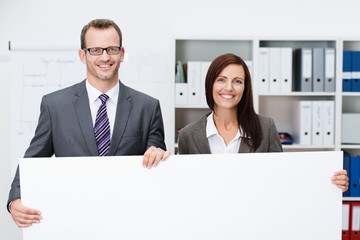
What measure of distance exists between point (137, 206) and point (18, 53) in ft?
6.53

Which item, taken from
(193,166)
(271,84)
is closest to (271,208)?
(193,166)

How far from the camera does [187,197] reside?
1.39 meters

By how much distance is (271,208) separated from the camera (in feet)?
4.65

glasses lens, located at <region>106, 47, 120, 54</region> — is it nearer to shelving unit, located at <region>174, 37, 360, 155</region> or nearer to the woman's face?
the woman's face

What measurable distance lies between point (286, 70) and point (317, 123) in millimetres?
495

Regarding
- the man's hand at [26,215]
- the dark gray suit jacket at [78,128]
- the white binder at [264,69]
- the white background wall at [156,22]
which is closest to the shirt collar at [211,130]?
the dark gray suit jacket at [78,128]

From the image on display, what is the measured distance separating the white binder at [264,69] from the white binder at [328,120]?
51 cm

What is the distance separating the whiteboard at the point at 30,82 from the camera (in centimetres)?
278

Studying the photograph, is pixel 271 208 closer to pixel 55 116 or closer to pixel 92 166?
pixel 92 166

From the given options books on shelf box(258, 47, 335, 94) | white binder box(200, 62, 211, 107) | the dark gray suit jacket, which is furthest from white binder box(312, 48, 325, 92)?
the dark gray suit jacket

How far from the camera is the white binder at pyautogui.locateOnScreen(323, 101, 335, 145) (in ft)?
9.33

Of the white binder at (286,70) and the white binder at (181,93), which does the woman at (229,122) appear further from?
the white binder at (286,70)

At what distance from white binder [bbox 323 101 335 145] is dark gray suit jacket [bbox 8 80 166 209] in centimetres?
177

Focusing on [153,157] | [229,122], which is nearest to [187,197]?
[153,157]
